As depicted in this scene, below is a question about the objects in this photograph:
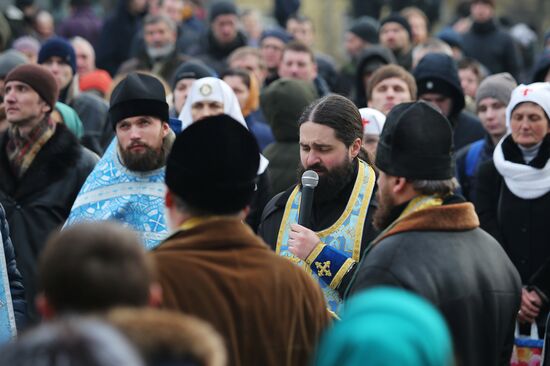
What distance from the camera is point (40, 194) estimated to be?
838cm

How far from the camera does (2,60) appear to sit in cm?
1087

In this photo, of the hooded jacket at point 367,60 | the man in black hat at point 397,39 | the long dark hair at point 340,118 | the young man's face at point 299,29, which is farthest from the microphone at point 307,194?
the young man's face at point 299,29

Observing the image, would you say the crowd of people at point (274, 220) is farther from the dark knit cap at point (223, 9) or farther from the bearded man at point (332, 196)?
the dark knit cap at point (223, 9)

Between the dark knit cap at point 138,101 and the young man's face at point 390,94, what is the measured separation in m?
2.48

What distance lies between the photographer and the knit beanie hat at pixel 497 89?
32.0ft

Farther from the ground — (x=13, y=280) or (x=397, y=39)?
(x=397, y=39)

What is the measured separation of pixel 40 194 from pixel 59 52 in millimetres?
3122

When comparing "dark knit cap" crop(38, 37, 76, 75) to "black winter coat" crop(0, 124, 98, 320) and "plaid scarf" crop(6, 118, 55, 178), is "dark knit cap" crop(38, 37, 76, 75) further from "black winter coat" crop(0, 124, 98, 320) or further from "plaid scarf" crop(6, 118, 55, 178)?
"black winter coat" crop(0, 124, 98, 320)

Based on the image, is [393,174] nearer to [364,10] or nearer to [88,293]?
[88,293]

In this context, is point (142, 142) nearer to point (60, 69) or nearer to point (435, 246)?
point (435, 246)

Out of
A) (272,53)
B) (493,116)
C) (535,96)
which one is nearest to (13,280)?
(535,96)

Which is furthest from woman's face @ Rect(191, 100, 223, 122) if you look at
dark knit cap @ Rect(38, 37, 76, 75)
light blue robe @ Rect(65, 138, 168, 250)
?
dark knit cap @ Rect(38, 37, 76, 75)

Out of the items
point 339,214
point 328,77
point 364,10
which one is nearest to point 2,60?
point 328,77

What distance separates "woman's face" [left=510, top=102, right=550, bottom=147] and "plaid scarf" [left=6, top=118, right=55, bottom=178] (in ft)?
10.4
